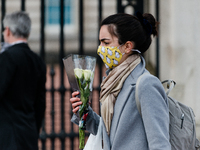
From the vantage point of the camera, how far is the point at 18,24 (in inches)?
131

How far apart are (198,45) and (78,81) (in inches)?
101

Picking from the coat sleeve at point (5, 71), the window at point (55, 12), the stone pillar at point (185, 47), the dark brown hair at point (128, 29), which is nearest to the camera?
the dark brown hair at point (128, 29)

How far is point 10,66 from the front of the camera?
303 centimetres

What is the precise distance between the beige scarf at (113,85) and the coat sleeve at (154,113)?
0.20m

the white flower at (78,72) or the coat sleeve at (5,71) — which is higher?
the white flower at (78,72)

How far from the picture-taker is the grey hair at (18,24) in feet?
10.9

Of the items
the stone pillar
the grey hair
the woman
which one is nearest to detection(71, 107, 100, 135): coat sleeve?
the woman

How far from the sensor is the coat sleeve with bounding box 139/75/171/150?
175 cm

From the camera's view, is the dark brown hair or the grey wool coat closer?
the grey wool coat

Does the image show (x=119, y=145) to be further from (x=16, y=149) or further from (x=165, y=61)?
(x=165, y=61)

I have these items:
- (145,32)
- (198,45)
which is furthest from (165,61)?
(145,32)

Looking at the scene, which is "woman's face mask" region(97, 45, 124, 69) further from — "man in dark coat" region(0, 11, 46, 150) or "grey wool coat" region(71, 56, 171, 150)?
"man in dark coat" region(0, 11, 46, 150)

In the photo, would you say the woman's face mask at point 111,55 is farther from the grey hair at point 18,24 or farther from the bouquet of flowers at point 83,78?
the grey hair at point 18,24

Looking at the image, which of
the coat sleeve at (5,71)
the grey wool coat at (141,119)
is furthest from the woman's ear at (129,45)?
the coat sleeve at (5,71)
